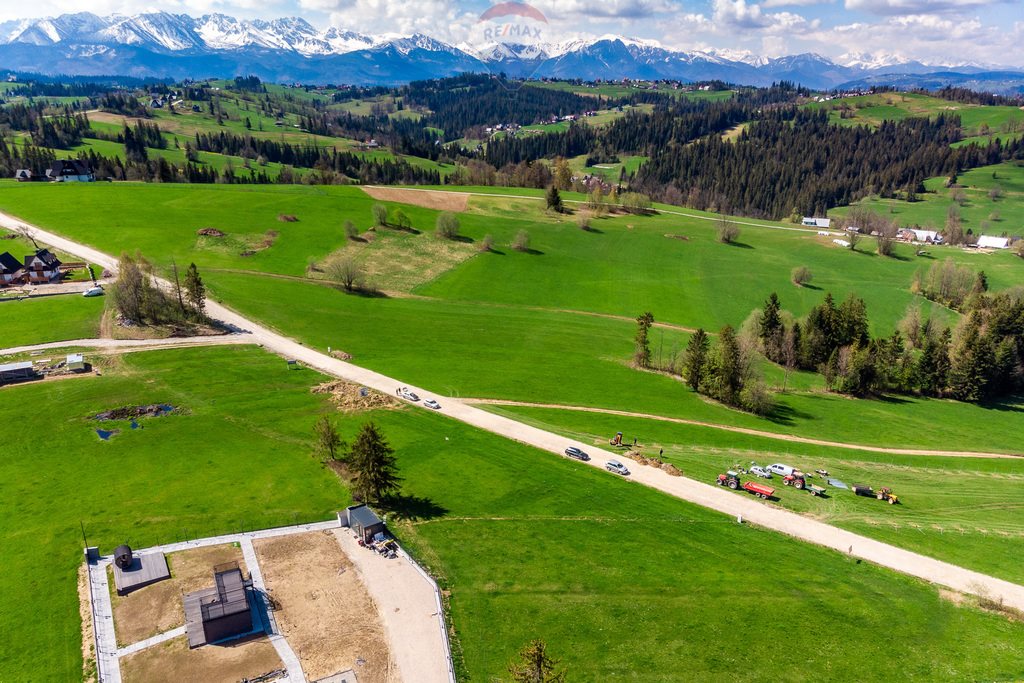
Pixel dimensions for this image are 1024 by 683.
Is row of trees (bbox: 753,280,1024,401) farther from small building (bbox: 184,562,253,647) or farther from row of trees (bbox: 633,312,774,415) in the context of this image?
small building (bbox: 184,562,253,647)

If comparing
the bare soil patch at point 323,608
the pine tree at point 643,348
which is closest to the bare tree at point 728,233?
the pine tree at point 643,348

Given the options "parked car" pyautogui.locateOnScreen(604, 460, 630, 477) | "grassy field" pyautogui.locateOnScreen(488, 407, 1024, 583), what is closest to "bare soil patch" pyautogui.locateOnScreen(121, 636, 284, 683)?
"parked car" pyautogui.locateOnScreen(604, 460, 630, 477)

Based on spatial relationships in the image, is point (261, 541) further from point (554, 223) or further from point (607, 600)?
point (554, 223)

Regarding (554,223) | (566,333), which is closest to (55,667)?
(566,333)

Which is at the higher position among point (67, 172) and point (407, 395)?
point (67, 172)

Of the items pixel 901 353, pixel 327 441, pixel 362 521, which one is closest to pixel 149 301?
pixel 327 441

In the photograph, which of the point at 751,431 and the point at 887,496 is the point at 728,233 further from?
the point at 887,496
